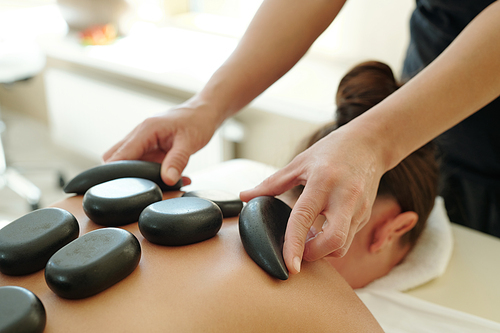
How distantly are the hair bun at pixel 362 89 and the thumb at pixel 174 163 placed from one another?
1.15 ft

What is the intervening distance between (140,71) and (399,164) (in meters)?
1.43

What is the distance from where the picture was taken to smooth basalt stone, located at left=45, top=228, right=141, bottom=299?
525 mm

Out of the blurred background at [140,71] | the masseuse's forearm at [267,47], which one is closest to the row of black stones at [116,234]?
the masseuse's forearm at [267,47]

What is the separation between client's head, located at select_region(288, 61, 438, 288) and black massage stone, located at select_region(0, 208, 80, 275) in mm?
494

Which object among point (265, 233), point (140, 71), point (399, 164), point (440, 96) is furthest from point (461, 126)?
point (140, 71)

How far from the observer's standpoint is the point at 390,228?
950 millimetres

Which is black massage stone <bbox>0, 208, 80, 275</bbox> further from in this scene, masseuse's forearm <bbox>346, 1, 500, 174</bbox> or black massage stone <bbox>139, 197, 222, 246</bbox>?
masseuse's forearm <bbox>346, 1, 500, 174</bbox>

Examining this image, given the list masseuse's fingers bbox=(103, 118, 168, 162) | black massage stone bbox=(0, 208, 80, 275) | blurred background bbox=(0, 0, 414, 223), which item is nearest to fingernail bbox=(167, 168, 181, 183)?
masseuse's fingers bbox=(103, 118, 168, 162)

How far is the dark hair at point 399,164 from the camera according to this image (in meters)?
0.98

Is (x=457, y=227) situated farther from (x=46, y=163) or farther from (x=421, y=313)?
(x=46, y=163)

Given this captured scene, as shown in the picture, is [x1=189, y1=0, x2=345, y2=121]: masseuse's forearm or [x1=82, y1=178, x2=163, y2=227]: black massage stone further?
[x1=189, y1=0, x2=345, y2=121]: masseuse's forearm

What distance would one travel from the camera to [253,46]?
0.98 m

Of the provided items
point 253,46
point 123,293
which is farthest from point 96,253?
point 253,46

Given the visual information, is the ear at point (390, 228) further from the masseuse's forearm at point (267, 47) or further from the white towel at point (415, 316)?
the masseuse's forearm at point (267, 47)
